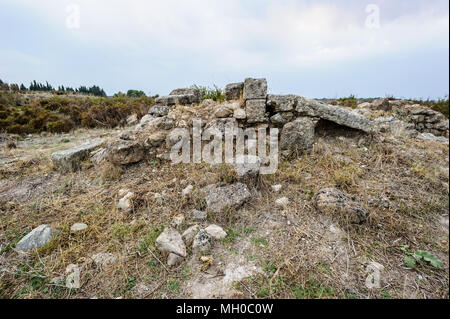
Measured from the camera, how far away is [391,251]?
6.13 ft

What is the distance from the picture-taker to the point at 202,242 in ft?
6.29

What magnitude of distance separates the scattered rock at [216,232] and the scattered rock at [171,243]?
1.00 ft

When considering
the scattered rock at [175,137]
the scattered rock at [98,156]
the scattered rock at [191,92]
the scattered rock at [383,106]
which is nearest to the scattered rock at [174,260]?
the scattered rock at [175,137]

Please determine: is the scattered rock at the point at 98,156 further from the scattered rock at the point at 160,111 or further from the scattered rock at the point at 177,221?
the scattered rock at the point at 177,221

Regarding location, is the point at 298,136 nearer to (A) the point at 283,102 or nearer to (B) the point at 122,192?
(A) the point at 283,102

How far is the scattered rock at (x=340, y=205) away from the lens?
6.88 feet

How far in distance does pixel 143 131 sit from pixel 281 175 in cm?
284

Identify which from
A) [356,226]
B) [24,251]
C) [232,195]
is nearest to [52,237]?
[24,251]

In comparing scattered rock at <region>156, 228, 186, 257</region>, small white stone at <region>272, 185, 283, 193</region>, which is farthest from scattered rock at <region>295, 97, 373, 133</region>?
scattered rock at <region>156, 228, 186, 257</region>

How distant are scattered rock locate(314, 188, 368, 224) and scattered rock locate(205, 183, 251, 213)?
880 millimetres

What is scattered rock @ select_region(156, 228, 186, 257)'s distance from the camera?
1888 mm
